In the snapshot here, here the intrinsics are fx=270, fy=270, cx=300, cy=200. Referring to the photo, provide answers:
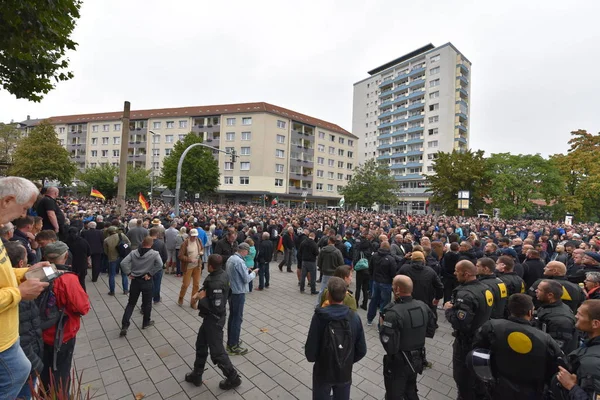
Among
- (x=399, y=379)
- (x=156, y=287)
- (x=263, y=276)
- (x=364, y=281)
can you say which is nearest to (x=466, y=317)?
(x=399, y=379)

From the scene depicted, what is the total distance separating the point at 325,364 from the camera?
282 cm

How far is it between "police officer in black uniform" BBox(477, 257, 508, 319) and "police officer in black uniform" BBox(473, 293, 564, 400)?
1.39 metres

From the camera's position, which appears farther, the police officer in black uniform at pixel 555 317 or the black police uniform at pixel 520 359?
the police officer in black uniform at pixel 555 317

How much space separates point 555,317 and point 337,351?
2629 mm

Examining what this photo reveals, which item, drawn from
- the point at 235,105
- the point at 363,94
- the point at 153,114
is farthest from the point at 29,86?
the point at 363,94

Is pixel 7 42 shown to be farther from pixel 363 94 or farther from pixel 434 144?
pixel 363 94

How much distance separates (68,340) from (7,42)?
650 centimetres

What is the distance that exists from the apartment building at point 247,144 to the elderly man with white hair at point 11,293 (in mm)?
43962

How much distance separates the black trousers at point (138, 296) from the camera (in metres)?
5.20

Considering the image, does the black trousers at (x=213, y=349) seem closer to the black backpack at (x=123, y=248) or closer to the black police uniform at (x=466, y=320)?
the black police uniform at (x=466, y=320)

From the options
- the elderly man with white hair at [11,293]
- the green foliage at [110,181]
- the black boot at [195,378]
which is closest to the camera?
the elderly man with white hair at [11,293]

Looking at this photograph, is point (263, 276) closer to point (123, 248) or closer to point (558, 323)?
point (123, 248)

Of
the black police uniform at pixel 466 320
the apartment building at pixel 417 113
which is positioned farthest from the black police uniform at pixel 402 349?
the apartment building at pixel 417 113

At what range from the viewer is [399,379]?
3.10 metres
